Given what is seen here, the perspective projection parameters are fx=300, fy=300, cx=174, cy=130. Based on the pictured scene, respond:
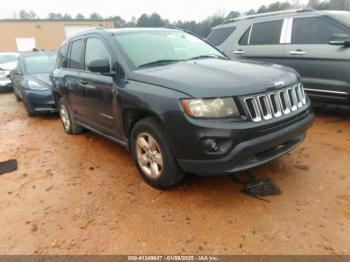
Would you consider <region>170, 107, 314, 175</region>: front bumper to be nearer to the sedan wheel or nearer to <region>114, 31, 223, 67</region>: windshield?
the sedan wheel

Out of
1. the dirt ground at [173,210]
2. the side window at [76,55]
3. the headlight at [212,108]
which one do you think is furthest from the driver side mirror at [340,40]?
the side window at [76,55]

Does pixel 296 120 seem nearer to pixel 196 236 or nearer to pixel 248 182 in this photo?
pixel 248 182

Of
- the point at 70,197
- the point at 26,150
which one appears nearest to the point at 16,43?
the point at 26,150

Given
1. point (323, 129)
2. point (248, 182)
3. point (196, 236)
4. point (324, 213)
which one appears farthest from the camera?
point (323, 129)

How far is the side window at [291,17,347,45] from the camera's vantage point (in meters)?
4.96

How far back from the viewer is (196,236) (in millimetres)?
2588

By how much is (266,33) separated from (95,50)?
11.5ft

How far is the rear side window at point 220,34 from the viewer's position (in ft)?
21.9

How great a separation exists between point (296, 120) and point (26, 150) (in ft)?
14.1

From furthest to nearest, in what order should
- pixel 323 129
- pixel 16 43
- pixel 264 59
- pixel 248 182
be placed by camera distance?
pixel 16 43 < pixel 264 59 < pixel 323 129 < pixel 248 182

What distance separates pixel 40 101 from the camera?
276 inches

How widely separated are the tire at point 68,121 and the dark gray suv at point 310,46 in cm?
361

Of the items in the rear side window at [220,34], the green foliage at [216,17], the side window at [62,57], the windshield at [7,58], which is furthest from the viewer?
the green foliage at [216,17]

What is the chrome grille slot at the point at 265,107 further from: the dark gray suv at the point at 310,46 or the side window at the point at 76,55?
the side window at the point at 76,55
